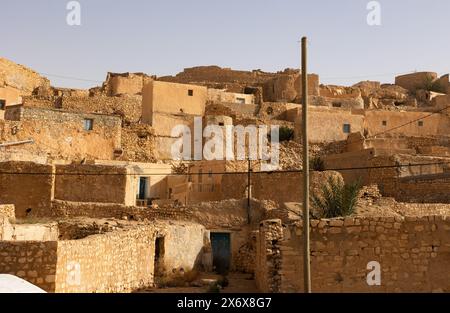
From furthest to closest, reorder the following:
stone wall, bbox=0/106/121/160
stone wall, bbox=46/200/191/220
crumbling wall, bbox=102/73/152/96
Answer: crumbling wall, bbox=102/73/152/96 → stone wall, bbox=0/106/121/160 → stone wall, bbox=46/200/191/220

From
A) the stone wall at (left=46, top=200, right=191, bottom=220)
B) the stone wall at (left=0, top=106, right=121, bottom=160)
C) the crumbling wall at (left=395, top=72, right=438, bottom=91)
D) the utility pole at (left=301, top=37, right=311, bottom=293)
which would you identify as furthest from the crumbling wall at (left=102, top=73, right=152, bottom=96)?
the utility pole at (left=301, top=37, right=311, bottom=293)

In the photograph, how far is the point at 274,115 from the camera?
37.4 m

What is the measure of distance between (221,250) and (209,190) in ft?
17.6

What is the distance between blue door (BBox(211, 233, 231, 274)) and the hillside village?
0.11ft

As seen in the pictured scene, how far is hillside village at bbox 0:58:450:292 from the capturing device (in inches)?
355

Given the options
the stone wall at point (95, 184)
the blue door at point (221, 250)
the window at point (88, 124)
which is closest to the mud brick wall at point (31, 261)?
the blue door at point (221, 250)

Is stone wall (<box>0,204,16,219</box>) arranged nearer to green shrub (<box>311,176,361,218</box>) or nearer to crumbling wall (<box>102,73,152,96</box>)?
green shrub (<box>311,176,361,218</box>)

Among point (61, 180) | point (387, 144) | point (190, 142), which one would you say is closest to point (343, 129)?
point (387, 144)

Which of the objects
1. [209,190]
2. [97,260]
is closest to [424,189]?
[209,190]

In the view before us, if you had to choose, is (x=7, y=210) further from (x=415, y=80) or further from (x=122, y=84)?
(x=415, y=80)

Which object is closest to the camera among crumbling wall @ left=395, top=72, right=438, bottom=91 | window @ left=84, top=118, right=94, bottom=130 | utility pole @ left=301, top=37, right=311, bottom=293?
utility pole @ left=301, top=37, right=311, bottom=293

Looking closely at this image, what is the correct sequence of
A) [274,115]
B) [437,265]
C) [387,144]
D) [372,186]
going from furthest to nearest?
1. [274,115]
2. [387,144]
3. [372,186]
4. [437,265]

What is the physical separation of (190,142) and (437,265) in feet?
79.3
